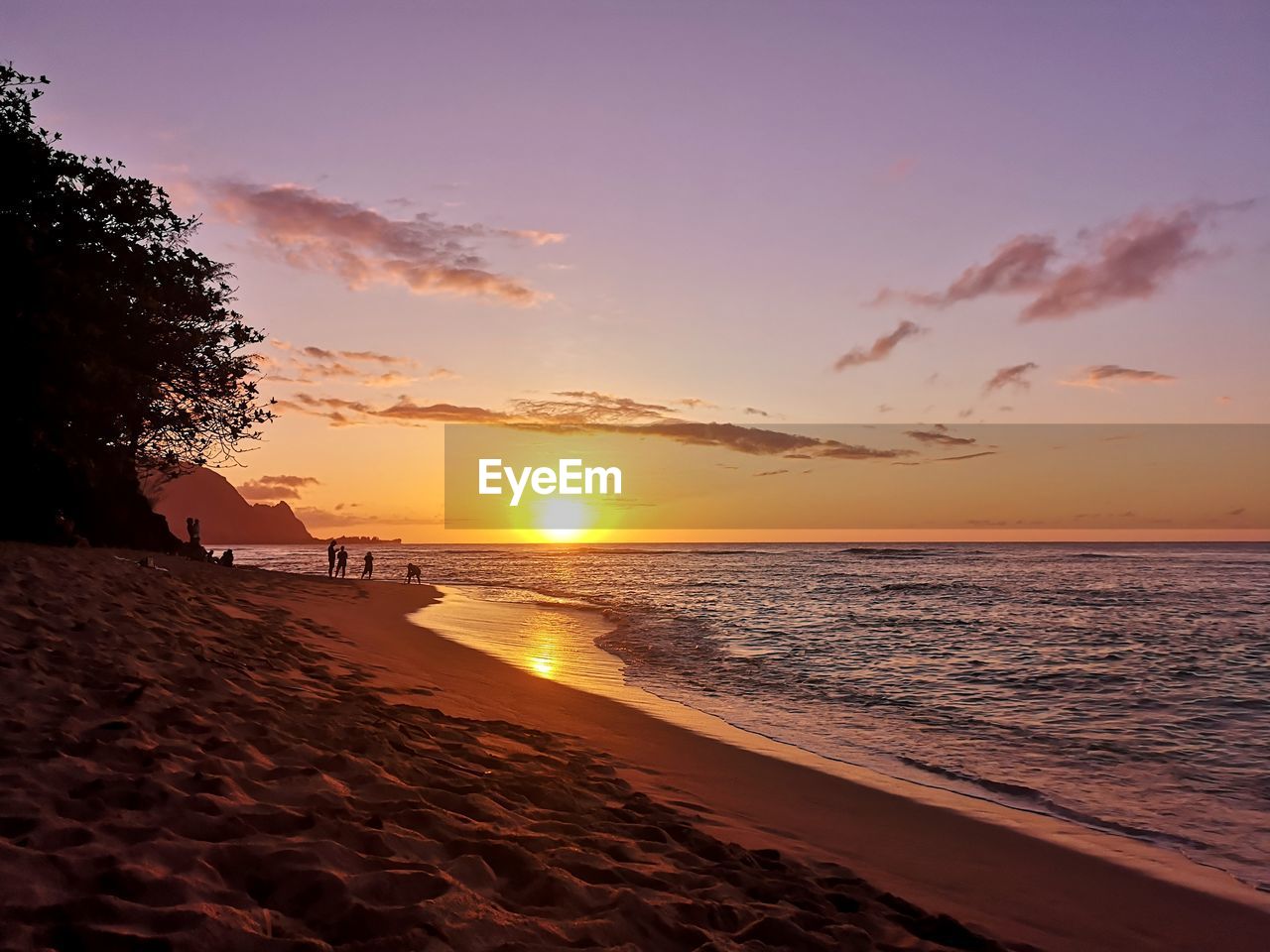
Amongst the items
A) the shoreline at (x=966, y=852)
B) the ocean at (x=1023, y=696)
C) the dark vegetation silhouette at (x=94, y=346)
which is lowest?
the ocean at (x=1023, y=696)

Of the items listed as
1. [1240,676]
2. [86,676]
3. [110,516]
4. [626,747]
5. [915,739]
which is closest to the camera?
[86,676]

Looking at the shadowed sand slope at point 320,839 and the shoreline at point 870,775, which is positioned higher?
the shadowed sand slope at point 320,839

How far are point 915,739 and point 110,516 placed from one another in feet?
87.8

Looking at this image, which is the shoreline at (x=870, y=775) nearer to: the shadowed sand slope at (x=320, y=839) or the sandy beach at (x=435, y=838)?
the sandy beach at (x=435, y=838)

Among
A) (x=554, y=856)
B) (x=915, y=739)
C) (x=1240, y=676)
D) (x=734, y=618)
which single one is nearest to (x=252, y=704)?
(x=554, y=856)

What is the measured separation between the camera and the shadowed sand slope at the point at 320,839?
3.43 metres

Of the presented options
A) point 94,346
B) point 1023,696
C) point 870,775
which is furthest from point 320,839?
point 94,346

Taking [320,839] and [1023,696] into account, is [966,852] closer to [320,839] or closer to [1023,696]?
[320,839]

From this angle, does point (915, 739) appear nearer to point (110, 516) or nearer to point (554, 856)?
point (554, 856)

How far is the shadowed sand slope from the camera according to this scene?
3432 millimetres

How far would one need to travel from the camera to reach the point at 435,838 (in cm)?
471

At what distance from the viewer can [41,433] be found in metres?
19.0

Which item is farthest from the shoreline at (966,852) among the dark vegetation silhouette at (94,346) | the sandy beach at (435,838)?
the dark vegetation silhouette at (94,346)

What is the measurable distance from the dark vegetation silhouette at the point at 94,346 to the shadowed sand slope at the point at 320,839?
46.7ft
